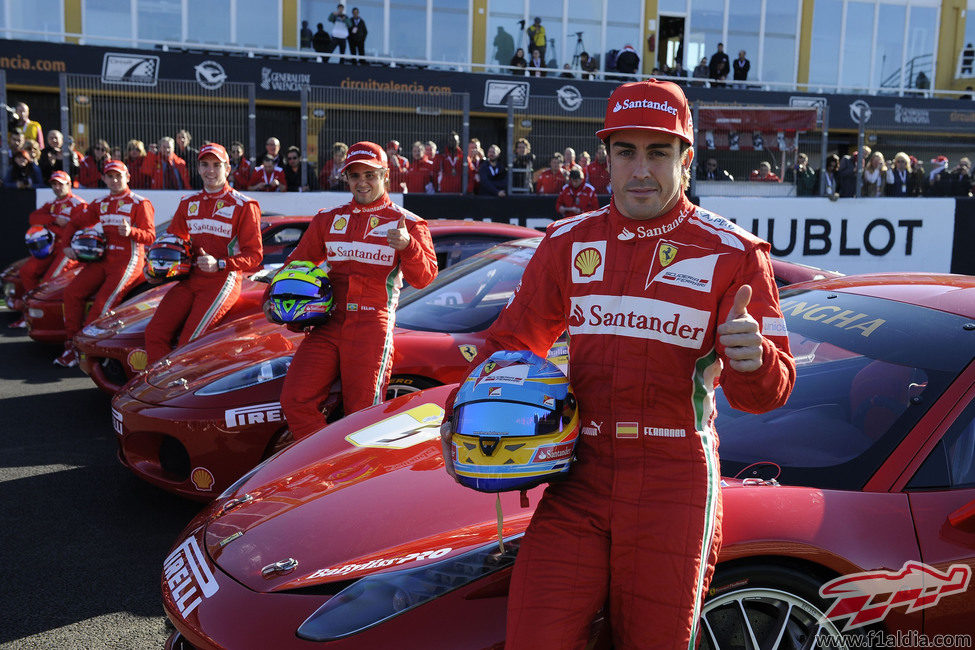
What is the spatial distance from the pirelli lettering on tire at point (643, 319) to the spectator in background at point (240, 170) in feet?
37.6

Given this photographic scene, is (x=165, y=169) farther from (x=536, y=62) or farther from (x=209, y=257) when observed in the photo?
(x=536, y=62)

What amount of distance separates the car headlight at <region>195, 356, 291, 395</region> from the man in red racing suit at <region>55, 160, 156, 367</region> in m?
3.87

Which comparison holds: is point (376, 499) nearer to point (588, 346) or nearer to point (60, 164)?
point (588, 346)

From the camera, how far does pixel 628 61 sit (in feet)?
75.5

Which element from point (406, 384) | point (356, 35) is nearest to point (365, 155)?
point (406, 384)

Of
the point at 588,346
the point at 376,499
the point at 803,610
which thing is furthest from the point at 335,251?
the point at 803,610

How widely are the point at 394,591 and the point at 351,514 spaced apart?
45 centimetres

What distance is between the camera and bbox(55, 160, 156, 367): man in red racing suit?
8078mm

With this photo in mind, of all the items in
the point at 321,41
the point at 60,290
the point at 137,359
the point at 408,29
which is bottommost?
the point at 137,359

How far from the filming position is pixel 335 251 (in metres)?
4.86

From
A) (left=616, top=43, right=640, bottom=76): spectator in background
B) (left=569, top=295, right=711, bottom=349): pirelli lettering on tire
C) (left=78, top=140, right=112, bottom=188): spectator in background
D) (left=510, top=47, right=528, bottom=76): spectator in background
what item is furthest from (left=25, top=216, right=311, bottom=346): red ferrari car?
(left=616, top=43, right=640, bottom=76): spectator in background

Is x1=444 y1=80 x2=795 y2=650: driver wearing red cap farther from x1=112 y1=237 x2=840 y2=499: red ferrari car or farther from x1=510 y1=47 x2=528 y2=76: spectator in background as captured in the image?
x1=510 y1=47 x2=528 y2=76: spectator in background

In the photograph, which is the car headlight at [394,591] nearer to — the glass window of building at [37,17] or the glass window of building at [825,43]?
the glass window of building at [37,17]

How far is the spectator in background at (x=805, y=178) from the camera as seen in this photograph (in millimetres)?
13094
